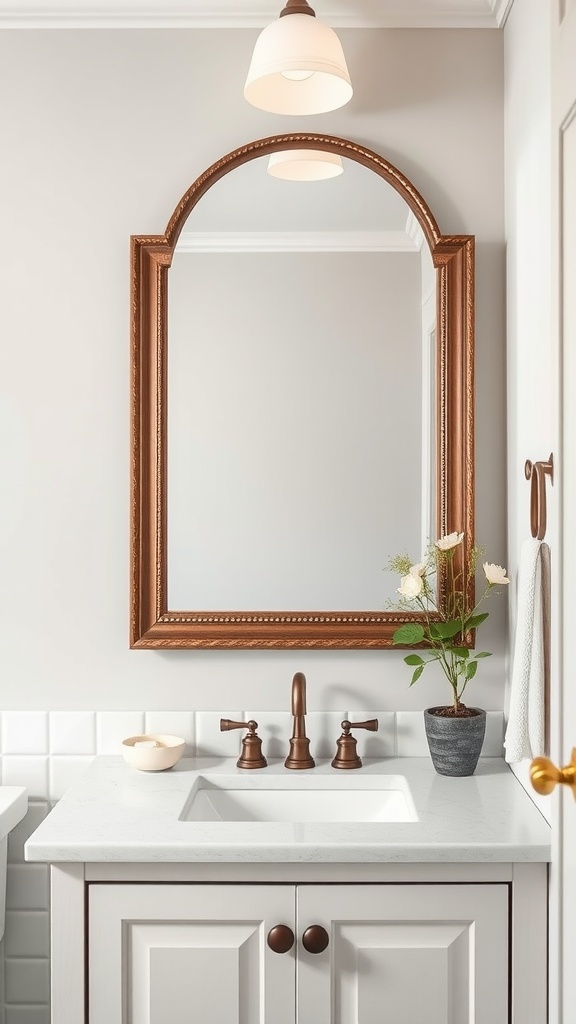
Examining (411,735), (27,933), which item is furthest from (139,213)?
(27,933)

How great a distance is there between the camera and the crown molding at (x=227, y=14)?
2010 millimetres

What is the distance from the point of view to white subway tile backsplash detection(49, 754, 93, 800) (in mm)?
2070

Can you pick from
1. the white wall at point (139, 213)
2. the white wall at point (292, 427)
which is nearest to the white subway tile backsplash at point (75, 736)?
the white wall at point (139, 213)

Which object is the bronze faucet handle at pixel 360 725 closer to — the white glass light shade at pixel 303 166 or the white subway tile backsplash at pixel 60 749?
the white subway tile backsplash at pixel 60 749

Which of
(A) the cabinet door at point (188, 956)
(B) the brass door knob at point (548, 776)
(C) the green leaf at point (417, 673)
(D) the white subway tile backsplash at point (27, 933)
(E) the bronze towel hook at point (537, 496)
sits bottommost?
(D) the white subway tile backsplash at point (27, 933)

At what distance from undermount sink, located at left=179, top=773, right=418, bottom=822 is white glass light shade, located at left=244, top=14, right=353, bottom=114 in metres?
1.41

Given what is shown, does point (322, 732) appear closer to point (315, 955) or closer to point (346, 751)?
point (346, 751)

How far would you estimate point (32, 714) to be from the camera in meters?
2.08

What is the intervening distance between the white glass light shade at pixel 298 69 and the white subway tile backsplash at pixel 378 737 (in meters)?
1.31

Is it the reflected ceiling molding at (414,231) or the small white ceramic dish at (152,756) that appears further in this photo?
the reflected ceiling molding at (414,231)

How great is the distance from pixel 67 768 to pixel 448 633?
→ 2.96ft

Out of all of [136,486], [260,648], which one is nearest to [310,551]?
[260,648]

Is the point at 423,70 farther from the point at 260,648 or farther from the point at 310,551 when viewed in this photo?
the point at 260,648

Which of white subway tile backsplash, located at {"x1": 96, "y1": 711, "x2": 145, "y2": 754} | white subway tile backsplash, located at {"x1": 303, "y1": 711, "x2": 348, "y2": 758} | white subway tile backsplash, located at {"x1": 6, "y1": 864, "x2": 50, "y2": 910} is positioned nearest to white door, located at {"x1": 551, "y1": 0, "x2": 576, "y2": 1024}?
white subway tile backsplash, located at {"x1": 303, "y1": 711, "x2": 348, "y2": 758}
